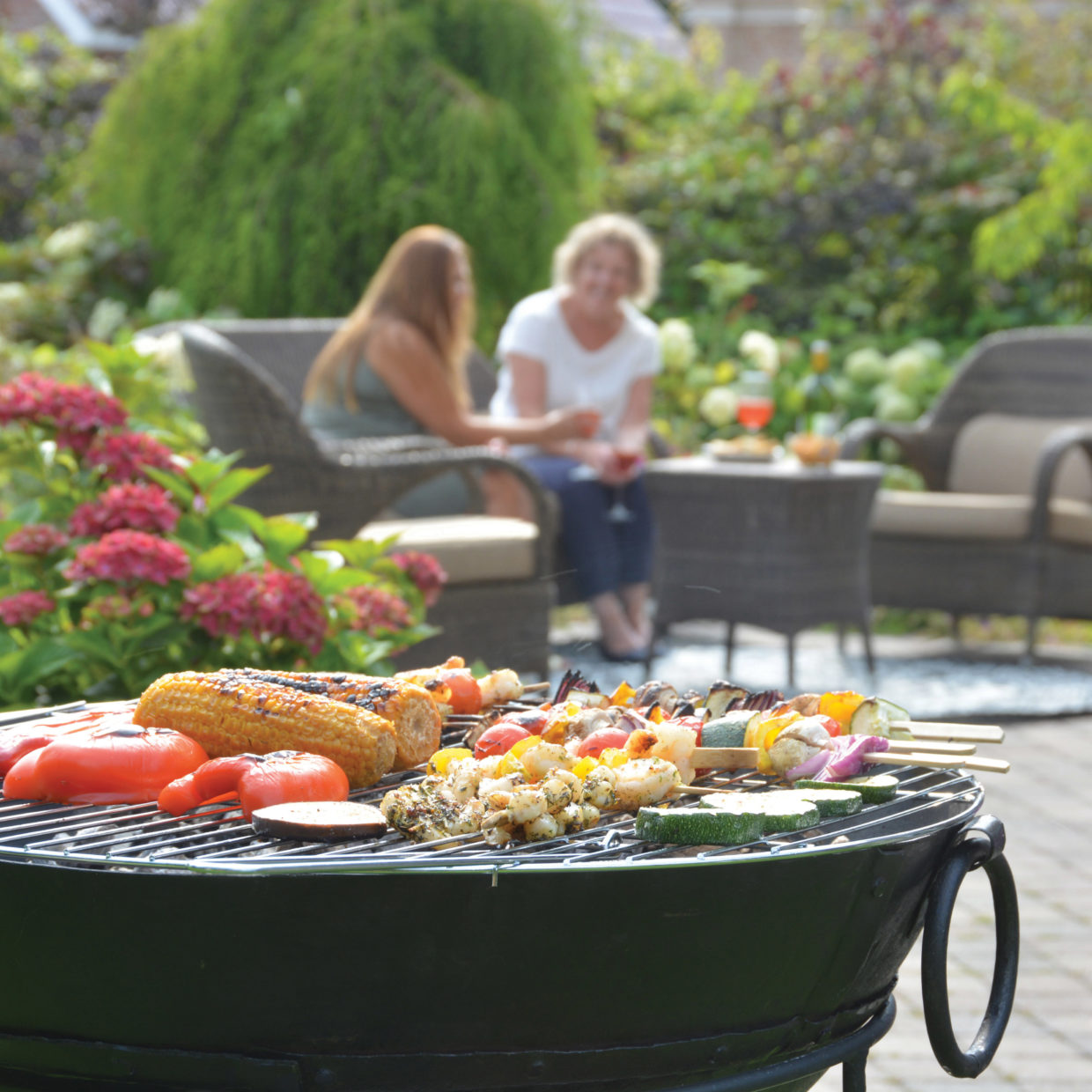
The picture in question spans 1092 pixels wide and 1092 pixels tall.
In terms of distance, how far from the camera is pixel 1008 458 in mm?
6383

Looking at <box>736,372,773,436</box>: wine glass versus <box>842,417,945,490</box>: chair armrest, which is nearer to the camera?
<box>736,372,773,436</box>: wine glass

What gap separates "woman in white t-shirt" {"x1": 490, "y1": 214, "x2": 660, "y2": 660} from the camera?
18.0 ft

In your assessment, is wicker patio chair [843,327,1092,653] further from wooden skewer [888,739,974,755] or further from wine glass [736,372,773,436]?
wooden skewer [888,739,974,755]

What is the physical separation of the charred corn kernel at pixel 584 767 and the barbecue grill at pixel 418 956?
84 mm

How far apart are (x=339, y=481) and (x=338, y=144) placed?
3858 millimetres

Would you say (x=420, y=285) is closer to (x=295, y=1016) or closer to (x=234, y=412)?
(x=234, y=412)

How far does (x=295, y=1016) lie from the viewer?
1.42 meters

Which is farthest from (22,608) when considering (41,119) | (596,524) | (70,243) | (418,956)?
(41,119)

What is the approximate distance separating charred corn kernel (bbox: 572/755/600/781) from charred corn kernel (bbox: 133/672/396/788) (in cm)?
23

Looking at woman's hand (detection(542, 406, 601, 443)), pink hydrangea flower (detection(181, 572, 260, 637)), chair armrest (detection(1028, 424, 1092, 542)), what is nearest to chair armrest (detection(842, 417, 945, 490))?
chair armrest (detection(1028, 424, 1092, 542))

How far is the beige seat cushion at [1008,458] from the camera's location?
620 cm

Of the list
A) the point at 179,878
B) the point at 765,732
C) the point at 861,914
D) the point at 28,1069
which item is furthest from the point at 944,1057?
the point at 28,1069

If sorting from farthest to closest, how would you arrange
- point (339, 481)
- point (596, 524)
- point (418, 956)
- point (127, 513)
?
point (596, 524) < point (339, 481) < point (127, 513) < point (418, 956)

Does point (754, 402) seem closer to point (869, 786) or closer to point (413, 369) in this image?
point (413, 369)
